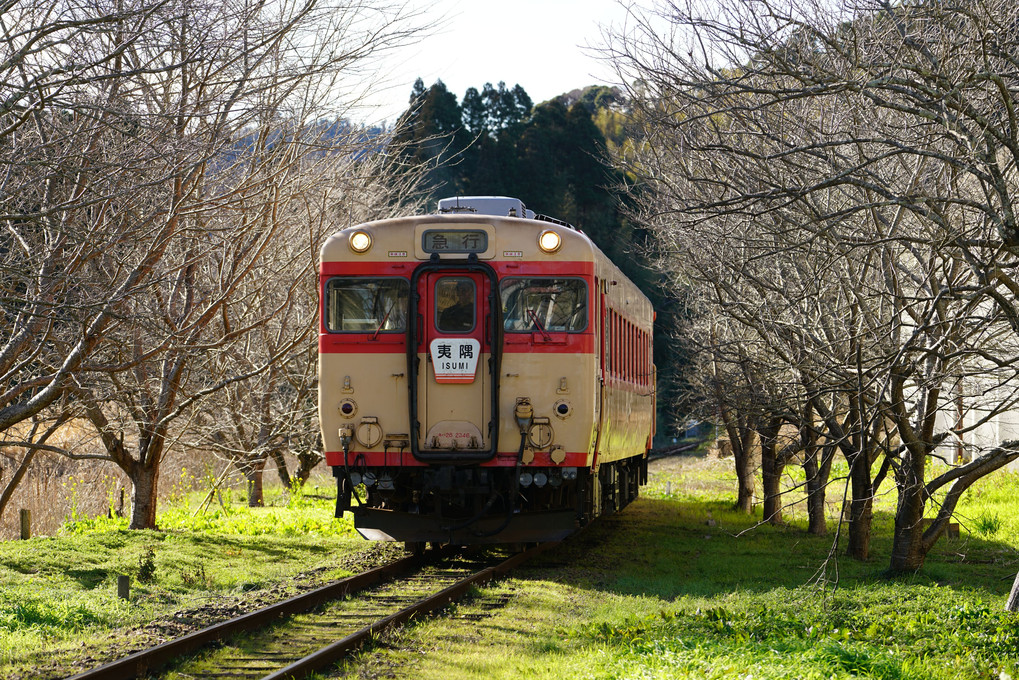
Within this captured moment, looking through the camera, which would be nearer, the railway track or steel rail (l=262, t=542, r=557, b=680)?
steel rail (l=262, t=542, r=557, b=680)

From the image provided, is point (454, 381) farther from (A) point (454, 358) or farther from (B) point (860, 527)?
(B) point (860, 527)

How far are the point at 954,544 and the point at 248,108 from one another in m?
10.5

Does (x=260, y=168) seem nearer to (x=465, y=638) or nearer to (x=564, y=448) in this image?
(x=564, y=448)

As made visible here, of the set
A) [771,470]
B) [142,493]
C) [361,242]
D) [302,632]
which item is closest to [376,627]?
[302,632]

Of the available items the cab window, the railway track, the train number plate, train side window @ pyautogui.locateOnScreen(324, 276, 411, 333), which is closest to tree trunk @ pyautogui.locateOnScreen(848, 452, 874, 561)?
the railway track

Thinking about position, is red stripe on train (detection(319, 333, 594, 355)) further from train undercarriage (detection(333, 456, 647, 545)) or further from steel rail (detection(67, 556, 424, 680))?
steel rail (detection(67, 556, 424, 680))

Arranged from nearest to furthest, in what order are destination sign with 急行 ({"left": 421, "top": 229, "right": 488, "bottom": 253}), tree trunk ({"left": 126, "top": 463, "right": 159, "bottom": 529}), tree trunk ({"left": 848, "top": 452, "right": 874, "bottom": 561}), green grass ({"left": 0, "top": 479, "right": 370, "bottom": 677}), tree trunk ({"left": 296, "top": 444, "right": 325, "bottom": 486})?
green grass ({"left": 0, "top": 479, "right": 370, "bottom": 677}) < destination sign with 急行 ({"left": 421, "top": 229, "right": 488, "bottom": 253}) < tree trunk ({"left": 848, "top": 452, "right": 874, "bottom": 561}) < tree trunk ({"left": 126, "top": 463, "right": 159, "bottom": 529}) < tree trunk ({"left": 296, "top": 444, "right": 325, "bottom": 486})

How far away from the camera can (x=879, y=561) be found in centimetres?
1256

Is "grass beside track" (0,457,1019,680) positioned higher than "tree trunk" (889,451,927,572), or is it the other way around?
"tree trunk" (889,451,927,572)

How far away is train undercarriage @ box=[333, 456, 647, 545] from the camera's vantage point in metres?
10.6

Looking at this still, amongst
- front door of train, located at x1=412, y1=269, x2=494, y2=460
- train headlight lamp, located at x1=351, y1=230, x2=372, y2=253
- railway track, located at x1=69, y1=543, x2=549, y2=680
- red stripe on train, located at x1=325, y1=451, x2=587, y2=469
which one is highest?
train headlight lamp, located at x1=351, y1=230, x2=372, y2=253

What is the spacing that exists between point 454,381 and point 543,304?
→ 3.76 feet

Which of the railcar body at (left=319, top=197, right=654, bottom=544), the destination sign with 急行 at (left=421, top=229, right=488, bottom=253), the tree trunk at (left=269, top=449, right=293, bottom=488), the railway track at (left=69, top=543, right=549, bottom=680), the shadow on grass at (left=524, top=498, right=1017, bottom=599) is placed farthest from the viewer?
the tree trunk at (left=269, top=449, right=293, bottom=488)

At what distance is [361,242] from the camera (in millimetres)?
10656
